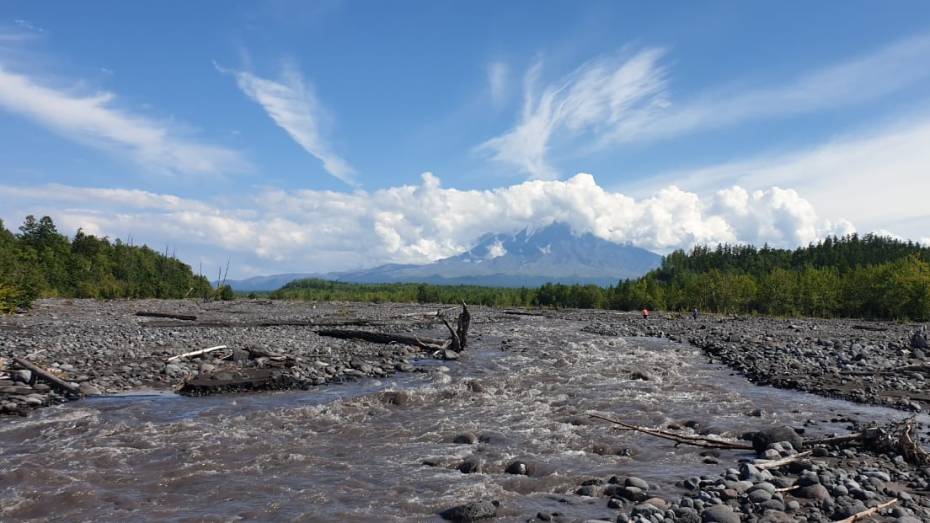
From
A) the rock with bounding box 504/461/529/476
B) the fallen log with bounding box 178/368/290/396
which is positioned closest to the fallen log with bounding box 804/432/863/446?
the rock with bounding box 504/461/529/476

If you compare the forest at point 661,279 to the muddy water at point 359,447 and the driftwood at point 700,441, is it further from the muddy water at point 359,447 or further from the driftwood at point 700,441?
the driftwood at point 700,441

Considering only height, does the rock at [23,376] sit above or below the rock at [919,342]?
below

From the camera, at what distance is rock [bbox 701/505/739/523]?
7.52 meters

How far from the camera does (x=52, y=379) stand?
51.6 feet

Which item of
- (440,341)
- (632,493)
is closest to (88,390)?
(632,493)

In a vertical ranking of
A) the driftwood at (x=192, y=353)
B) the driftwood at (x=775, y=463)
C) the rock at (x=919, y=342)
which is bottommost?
the driftwood at (x=775, y=463)

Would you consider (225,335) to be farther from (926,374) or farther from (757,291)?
(757,291)

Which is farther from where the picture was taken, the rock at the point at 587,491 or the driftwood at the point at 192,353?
the driftwood at the point at 192,353

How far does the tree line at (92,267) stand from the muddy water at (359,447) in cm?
5791

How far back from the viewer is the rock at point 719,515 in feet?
24.7

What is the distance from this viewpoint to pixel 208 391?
1700cm

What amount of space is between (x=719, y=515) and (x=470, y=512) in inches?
142

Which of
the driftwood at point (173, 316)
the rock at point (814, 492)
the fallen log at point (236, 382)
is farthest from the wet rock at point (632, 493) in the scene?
the driftwood at point (173, 316)

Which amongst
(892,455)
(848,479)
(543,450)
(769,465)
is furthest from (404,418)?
(892,455)
